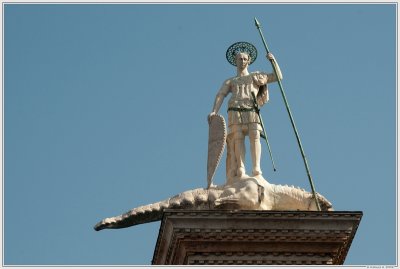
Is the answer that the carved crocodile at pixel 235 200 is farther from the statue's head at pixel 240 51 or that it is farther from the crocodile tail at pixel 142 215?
the statue's head at pixel 240 51

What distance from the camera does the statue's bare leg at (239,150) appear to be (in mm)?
39031

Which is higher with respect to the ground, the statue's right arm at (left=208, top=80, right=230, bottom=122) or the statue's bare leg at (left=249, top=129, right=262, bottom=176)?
the statue's right arm at (left=208, top=80, right=230, bottom=122)

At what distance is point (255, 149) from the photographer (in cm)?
3916

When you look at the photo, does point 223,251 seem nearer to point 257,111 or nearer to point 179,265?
point 179,265

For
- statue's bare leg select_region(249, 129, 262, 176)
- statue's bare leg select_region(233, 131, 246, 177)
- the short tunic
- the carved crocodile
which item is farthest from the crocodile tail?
the short tunic

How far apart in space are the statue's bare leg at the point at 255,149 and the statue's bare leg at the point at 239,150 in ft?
0.78

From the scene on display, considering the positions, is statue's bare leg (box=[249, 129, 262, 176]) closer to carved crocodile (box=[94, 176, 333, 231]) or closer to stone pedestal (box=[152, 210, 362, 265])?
carved crocodile (box=[94, 176, 333, 231])

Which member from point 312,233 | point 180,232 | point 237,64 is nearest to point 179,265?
point 180,232

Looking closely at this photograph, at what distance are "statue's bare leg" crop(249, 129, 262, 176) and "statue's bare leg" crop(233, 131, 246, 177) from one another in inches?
9.4

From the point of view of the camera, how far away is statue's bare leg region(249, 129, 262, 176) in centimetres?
3897

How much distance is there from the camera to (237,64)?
133 ft

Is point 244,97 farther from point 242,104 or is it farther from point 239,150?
point 239,150

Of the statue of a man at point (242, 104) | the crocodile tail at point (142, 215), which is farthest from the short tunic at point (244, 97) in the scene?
the crocodile tail at point (142, 215)

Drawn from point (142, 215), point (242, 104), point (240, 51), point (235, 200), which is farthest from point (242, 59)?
point (142, 215)
